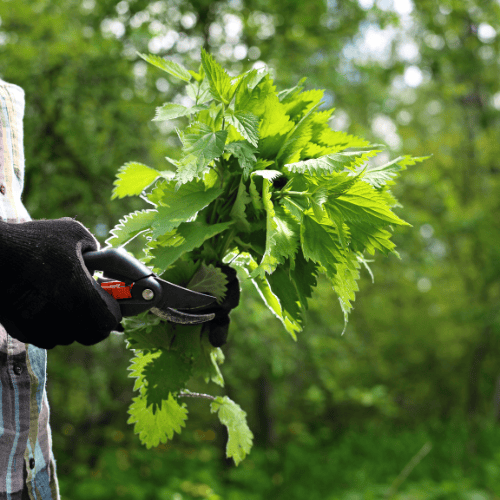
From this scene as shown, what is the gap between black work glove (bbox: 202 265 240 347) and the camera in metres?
1.20

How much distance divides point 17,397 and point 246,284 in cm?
216

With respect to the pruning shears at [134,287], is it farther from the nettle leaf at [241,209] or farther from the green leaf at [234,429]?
the green leaf at [234,429]

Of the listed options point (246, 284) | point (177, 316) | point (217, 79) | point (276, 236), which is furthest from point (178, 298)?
point (246, 284)

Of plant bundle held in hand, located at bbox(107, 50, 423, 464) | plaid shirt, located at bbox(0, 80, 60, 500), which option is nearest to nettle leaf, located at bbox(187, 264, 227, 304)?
plant bundle held in hand, located at bbox(107, 50, 423, 464)

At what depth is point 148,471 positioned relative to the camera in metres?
5.25

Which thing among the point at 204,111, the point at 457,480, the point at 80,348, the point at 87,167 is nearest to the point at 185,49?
the point at 87,167

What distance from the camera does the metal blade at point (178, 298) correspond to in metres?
1.06

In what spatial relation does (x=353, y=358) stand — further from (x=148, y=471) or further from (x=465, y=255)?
(x=148, y=471)

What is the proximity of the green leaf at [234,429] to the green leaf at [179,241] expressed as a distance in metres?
0.52

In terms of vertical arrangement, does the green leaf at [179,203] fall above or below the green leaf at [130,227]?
above

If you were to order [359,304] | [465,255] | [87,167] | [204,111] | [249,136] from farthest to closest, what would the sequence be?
[359,304] < [465,255] < [87,167] < [204,111] < [249,136]

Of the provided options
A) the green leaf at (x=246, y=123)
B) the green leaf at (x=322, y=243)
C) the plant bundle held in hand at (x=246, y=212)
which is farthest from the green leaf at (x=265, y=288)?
the green leaf at (x=246, y=123)

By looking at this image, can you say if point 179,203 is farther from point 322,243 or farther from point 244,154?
point 322,243

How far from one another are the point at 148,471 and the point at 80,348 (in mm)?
1522
